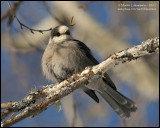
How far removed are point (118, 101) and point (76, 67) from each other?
768 mm

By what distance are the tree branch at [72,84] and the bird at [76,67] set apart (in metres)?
0.86

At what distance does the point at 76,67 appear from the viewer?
4238mm

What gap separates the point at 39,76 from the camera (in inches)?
255

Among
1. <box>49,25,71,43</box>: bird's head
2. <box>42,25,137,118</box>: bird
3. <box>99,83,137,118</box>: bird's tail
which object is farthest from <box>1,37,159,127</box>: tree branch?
<box>49,25,71,43</box>: bird's head

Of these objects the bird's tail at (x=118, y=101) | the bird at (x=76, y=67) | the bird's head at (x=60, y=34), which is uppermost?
the bird's head at (x=60, y=34)

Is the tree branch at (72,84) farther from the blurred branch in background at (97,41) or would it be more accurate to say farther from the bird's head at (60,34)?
the blurred branch in background at (97,41)

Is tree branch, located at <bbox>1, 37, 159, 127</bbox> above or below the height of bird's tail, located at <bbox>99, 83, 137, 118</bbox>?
above

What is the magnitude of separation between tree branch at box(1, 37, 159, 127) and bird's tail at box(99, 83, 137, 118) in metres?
1.17

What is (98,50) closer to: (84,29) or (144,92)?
(84,29)

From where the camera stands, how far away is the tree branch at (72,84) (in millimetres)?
2639

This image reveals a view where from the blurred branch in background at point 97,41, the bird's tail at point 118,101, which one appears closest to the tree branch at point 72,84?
the bird's tail at point 118,101

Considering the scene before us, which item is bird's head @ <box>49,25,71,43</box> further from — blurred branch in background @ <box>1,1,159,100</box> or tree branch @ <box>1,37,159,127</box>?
tree branch @ <box>1,37,159,127</box>

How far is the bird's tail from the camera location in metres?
4.39

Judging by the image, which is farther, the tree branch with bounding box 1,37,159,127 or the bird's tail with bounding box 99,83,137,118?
the bird's tail with bounding box 99,83,137,118
